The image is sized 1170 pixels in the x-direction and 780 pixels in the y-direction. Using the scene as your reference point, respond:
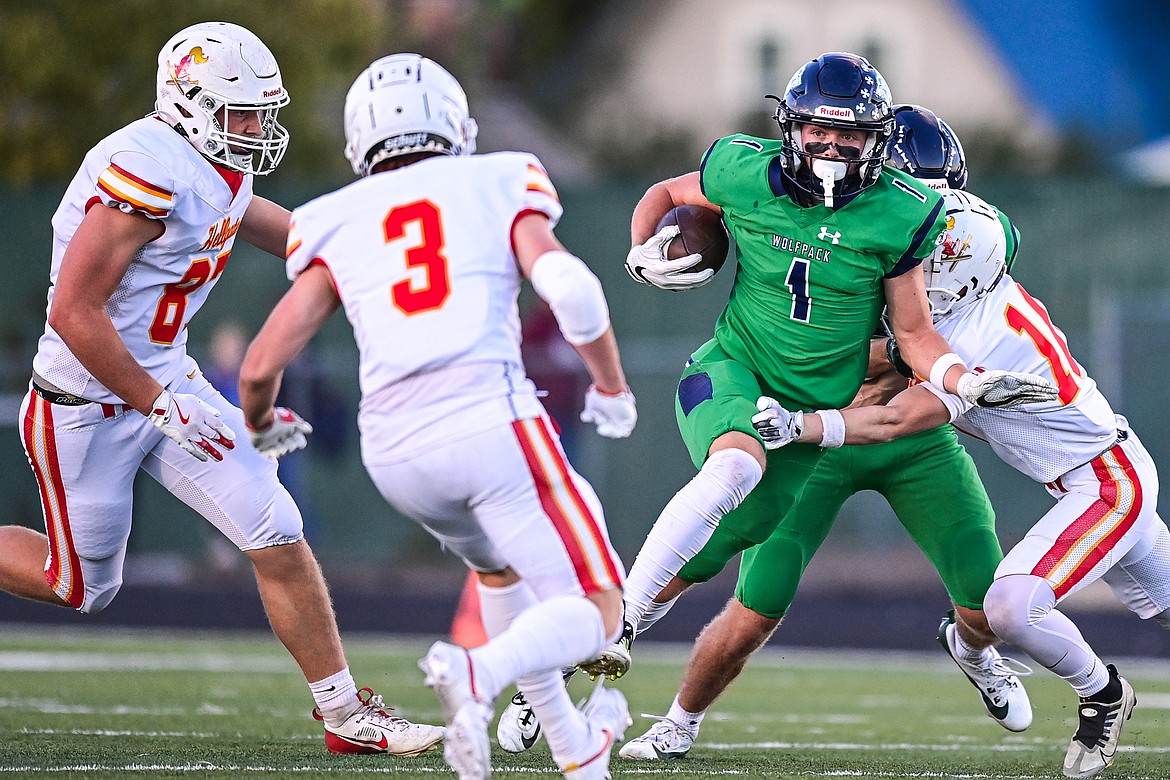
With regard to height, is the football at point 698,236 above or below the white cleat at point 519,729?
above

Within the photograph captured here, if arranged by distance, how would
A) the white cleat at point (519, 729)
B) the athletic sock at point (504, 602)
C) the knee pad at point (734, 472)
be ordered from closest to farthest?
the athletic sock at point (504, 602) → the knee pad at point (734, 472) → the white cleat at point (519, 729)

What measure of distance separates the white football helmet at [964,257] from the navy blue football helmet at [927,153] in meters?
0.13

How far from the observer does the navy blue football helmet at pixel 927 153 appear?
4.96 meters

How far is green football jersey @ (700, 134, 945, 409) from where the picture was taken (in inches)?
178

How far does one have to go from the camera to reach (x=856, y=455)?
5039 millimetres

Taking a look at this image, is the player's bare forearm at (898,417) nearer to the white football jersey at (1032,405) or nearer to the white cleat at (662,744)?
the white football jersey at (1032,405)

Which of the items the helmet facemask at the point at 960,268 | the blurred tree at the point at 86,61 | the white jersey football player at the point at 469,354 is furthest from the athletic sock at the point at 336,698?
the blurred tree at the point at 86,61

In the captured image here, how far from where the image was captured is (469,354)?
11.9 feet

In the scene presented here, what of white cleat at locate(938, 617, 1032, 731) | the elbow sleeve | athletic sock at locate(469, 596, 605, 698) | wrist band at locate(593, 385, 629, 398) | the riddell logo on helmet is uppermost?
the riddell logo on helmet

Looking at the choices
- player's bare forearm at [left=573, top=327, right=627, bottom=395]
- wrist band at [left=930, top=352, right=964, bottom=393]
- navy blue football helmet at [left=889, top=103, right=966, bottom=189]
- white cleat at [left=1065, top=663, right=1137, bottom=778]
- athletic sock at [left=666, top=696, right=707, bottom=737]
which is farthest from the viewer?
athletic sock at [left=666, top=696, right=707, bottom=737]

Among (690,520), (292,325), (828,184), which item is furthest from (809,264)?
(292,325)

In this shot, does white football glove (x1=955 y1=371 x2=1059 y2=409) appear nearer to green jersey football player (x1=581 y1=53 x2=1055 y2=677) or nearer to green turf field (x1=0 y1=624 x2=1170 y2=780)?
green jersey football player (x1=581 y1=53 x2=1055 y2=677)

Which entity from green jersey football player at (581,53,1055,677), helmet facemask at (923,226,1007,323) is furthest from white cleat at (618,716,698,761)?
helmet facemask at (923,226,1007,323)

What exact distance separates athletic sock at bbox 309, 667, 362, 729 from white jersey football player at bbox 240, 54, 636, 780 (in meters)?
1.19
